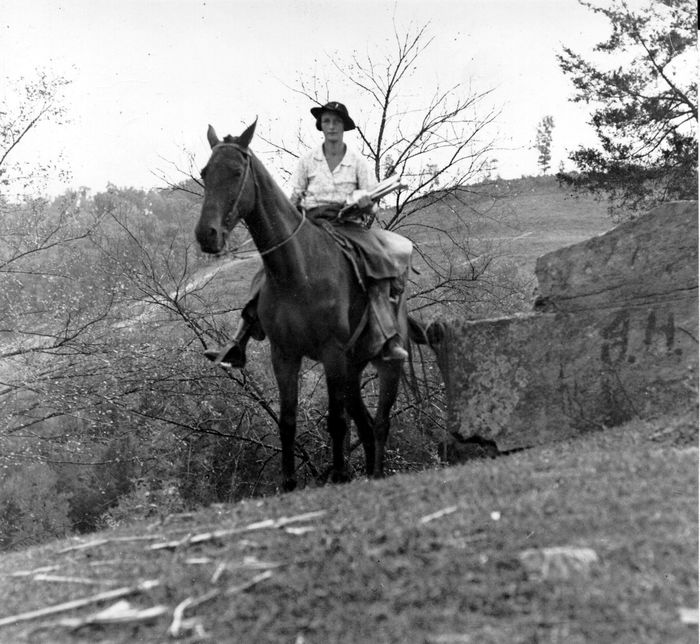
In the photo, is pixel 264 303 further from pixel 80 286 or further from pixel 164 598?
pixel 80 286


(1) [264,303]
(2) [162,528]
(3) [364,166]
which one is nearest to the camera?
(2) [162,528]

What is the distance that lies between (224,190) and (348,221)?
6.16ft

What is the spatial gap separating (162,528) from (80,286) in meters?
13.5

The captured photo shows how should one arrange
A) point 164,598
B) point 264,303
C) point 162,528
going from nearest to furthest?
point 164,598 < point 162,528 < point 264,303

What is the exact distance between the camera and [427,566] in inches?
181

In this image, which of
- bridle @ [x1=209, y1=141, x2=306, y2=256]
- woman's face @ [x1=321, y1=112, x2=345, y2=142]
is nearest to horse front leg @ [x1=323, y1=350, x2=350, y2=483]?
bridle @ [x1=209, y1=141, x2=306, y2=256]

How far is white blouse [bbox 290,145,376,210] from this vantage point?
27.9ft

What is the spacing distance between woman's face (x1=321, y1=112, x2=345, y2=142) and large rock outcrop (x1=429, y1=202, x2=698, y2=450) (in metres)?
2.30

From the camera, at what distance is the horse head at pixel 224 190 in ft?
22.1

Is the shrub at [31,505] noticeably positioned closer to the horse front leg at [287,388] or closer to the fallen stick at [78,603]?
the horse front leg at [287,388]

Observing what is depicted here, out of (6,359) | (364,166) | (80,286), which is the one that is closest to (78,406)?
(6,359)

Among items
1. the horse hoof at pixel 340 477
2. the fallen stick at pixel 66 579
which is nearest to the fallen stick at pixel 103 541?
the fallen stick at pixel 66 579

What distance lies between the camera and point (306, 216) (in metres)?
7.98

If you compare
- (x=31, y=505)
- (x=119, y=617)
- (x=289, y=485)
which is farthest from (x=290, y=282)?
(x=31, y=505)
